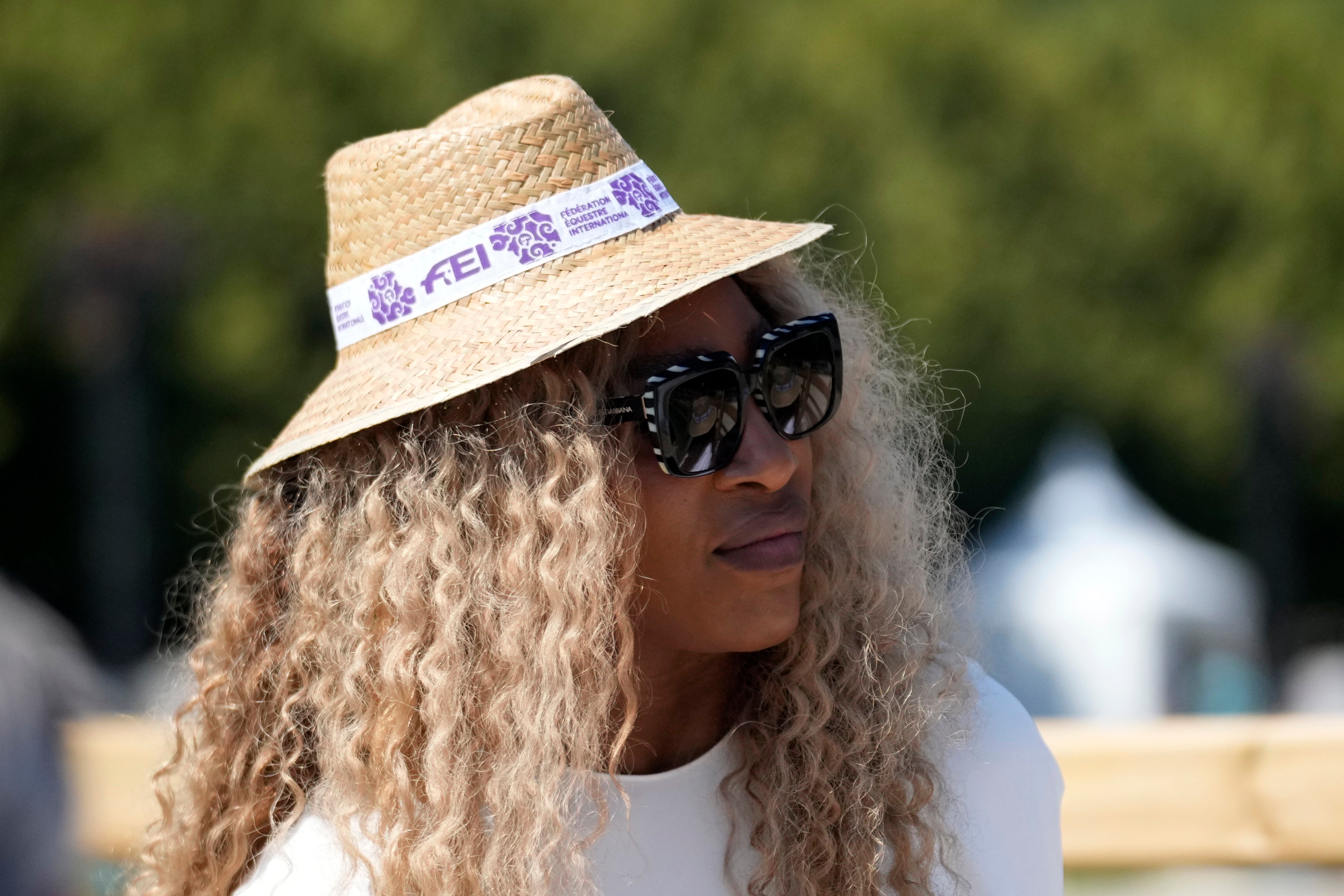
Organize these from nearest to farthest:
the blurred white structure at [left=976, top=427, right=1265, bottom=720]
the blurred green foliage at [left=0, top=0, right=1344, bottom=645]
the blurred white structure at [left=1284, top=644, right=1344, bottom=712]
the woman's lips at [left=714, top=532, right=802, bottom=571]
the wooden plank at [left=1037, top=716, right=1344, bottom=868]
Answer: the woman's lips at [left=714, top=532, right=802, bottom=571], the wooden plank at [left=1037, top=716, right=1344, bottom=868], the blurred white structure at [left=976, top=427, right=1265, bottom=720], the blurred white structure at [left=1284, top=644, right=1344, bottom=712], the blurred green foliage at [left=0, top=0, right=1344, bottom=645]

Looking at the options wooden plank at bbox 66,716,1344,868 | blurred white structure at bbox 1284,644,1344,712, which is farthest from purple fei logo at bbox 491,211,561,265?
blurred white structure at bbox 1284,644,1344,712

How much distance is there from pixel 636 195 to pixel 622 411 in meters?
0.34

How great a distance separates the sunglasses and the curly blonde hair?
0.26ft

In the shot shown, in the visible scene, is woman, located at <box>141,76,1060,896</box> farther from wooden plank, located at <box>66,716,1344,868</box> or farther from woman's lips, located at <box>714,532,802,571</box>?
wooden plank, located at <box>66,716,1344,868</box>

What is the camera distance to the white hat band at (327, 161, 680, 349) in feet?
5.54

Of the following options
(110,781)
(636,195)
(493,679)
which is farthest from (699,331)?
(110,781)

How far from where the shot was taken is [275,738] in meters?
1.72

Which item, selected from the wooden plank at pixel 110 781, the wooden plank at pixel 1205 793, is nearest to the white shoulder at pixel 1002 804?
the wooden plank at pixel 1205 793

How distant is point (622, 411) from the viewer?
1653 mm

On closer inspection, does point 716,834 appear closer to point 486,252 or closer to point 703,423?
point 703,423

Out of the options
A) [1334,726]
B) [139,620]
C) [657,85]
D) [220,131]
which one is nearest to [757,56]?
[657,85]

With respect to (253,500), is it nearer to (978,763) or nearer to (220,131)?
(978,763)

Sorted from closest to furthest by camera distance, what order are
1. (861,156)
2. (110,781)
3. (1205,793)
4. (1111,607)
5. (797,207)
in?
(1205,793), (110,781), (1111,607), (797,207), (861,156)

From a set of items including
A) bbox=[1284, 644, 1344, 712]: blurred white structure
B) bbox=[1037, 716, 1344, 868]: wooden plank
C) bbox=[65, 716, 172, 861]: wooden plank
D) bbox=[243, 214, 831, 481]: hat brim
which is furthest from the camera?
bbox=[1284, 644, 1344, 712]: blurred white structure
